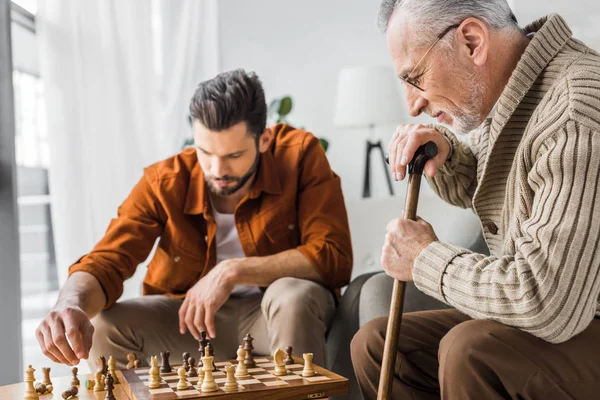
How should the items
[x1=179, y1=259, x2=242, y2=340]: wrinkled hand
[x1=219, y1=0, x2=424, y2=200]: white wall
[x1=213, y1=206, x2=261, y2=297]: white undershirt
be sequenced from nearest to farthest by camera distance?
1. [x1=179, y1=259, x2=242, y2=340]: wrinkled hand
2. [x1=213, y1=206, x2=261, y2=297]: white undershirt
3. [x1=219, y1=0, x2=424, y2=200]: white wall

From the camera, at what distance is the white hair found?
4.79 ft

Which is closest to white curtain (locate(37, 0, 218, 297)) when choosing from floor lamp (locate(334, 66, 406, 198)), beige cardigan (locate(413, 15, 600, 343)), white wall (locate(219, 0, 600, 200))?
white wall (locate(219, 0, 600, 200))

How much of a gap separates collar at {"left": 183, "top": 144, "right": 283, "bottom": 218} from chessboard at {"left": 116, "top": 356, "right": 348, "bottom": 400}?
0.72 metres

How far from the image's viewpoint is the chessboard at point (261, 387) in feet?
4.64

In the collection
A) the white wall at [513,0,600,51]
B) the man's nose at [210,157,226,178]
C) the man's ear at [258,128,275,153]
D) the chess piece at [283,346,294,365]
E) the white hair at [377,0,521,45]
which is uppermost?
the white wall at [513,0,600,51]

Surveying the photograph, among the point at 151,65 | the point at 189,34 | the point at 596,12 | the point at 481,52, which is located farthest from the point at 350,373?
the point at 189,34

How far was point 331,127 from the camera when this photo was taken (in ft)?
15.2

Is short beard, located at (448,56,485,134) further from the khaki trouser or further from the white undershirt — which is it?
the white undershirt

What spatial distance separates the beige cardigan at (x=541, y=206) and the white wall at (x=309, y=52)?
3101mm

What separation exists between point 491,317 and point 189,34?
3290 mm

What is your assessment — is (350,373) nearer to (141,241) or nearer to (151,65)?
(141,241)

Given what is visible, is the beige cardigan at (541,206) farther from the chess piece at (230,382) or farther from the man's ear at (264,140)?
the man's ear at (264,140)

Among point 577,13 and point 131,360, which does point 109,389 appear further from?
point 577,13

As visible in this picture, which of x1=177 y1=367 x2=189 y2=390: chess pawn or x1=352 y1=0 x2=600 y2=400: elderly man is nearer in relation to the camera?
x1=352 y1=0 x2=600 y2=400: elderly man
